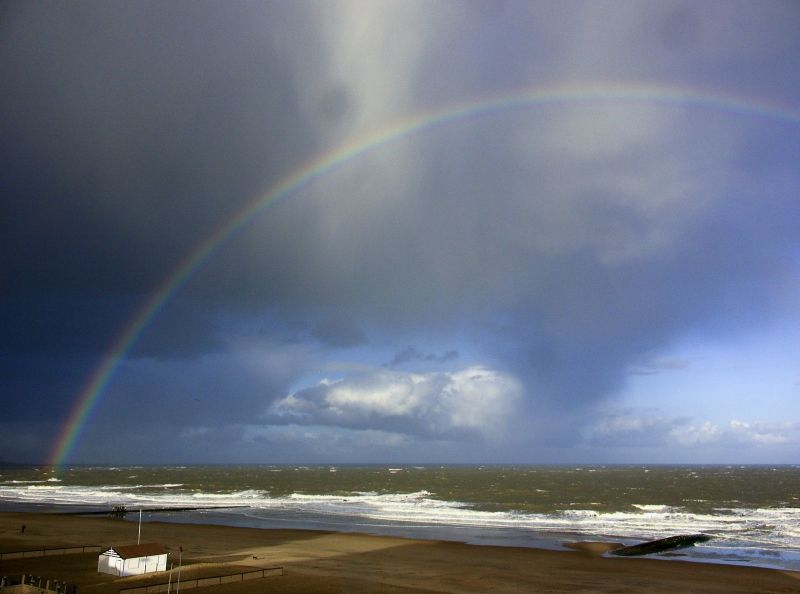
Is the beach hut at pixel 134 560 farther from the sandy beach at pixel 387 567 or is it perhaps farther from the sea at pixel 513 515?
the sea at pixel 513 515

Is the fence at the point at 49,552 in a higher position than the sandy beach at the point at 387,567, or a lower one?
higher

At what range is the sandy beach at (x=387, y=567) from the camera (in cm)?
2920

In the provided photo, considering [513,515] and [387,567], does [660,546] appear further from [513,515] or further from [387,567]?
[513,515]

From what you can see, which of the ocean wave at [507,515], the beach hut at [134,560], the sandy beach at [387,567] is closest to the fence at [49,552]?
the sandy beach at [387,567]

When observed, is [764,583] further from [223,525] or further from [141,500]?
[141,500]

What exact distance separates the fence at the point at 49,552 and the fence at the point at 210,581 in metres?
12.9

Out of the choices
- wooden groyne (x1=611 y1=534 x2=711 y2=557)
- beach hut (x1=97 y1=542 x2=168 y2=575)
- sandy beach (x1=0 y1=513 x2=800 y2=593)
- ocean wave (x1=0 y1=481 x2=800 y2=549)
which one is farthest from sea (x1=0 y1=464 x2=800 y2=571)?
beach hut (x1=97 y1=542 x2=168 y2=575)

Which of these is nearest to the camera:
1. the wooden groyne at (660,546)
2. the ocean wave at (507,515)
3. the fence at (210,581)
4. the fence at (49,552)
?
the fence at (210,581)

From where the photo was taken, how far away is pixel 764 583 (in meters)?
29.8

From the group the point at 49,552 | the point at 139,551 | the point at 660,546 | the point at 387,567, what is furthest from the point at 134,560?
the point at 660,546

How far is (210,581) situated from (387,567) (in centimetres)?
987

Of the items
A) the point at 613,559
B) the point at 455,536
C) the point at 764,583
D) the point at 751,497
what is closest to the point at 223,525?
the point at 455,536

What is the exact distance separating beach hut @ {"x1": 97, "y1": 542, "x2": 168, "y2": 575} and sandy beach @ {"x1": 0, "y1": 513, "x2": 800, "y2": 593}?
2.15ft

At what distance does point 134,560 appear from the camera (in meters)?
30.8
